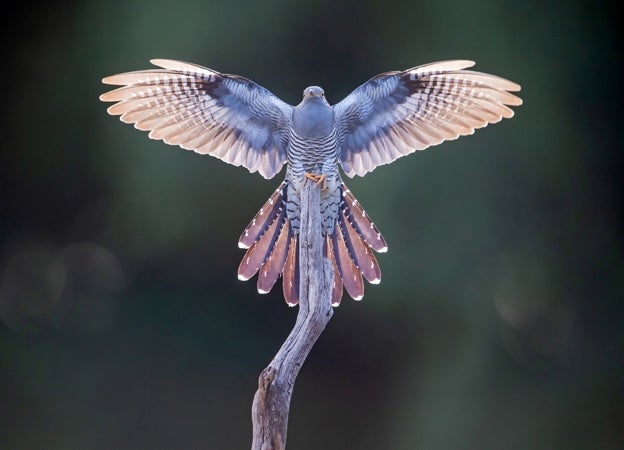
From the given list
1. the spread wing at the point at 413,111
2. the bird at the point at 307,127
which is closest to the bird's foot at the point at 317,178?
the bird at the point at 307,127

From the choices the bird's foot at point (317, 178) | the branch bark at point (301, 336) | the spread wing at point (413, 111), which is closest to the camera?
the branch bark at point (301, 336)

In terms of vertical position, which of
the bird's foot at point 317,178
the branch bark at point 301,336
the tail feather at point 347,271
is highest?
the bird's foot at point 317,178

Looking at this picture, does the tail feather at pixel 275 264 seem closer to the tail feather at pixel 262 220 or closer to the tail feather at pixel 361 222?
the tail feather at pixel 262 220

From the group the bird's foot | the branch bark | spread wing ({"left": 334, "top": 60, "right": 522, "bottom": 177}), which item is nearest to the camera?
the branch bark

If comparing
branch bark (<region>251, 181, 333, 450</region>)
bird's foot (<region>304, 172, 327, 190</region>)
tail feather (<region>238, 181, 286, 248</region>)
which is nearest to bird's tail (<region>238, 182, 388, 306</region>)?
tail feather (<region>238, 181, 286, 248</region>)

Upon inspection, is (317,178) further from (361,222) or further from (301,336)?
(301,336)

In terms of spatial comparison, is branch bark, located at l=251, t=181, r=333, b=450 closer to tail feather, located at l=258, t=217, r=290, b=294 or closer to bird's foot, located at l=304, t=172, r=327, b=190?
bird's foot, located at l=304, t=172, r=327, b=190

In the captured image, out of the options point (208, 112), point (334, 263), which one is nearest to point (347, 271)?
point (334, 263)
